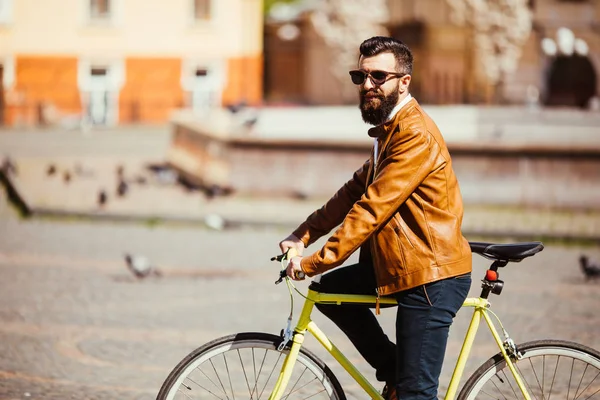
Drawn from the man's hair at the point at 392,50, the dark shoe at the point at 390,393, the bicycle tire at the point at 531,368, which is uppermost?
the man's hair at the point at 392,50

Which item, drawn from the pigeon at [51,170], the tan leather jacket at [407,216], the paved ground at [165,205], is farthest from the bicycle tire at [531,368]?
the pigeon at [51,170]

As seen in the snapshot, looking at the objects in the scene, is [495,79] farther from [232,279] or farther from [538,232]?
[232,279]

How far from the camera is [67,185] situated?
18.8 m

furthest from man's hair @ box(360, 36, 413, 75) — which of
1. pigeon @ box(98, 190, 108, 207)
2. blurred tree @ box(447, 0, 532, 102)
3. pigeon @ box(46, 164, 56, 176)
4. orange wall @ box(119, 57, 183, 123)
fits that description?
orange wall @ box(119, 57, 183, 123)

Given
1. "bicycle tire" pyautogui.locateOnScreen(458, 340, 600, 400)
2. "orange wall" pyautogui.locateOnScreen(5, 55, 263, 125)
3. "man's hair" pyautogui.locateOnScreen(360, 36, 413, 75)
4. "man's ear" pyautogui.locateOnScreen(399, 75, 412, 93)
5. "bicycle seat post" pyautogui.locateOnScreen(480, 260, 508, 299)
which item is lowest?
"orange wall" pyautogui.locateOnScreen(5, 55, 263, 125)

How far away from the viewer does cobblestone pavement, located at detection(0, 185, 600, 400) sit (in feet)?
22.6

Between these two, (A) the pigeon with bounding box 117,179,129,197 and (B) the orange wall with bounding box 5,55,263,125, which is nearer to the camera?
(A) the pigeon with bounding box 117,179,129,197

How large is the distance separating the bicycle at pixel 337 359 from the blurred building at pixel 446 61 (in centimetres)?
2786

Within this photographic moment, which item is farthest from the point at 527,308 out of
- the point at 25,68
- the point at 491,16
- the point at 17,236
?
the point at 25,68

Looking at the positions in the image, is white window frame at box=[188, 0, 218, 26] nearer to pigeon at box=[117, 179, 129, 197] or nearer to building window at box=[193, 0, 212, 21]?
building window at box=[193, 0, 212, 21]

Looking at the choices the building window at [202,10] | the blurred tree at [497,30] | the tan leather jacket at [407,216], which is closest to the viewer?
the tan leather jacket at [407,216]

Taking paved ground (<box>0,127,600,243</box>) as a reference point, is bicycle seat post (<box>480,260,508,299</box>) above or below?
above

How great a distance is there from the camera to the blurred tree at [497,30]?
30.9 meters

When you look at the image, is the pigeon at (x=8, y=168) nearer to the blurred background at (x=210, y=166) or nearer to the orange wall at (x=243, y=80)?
the blurred background at (x=210, y=166)
